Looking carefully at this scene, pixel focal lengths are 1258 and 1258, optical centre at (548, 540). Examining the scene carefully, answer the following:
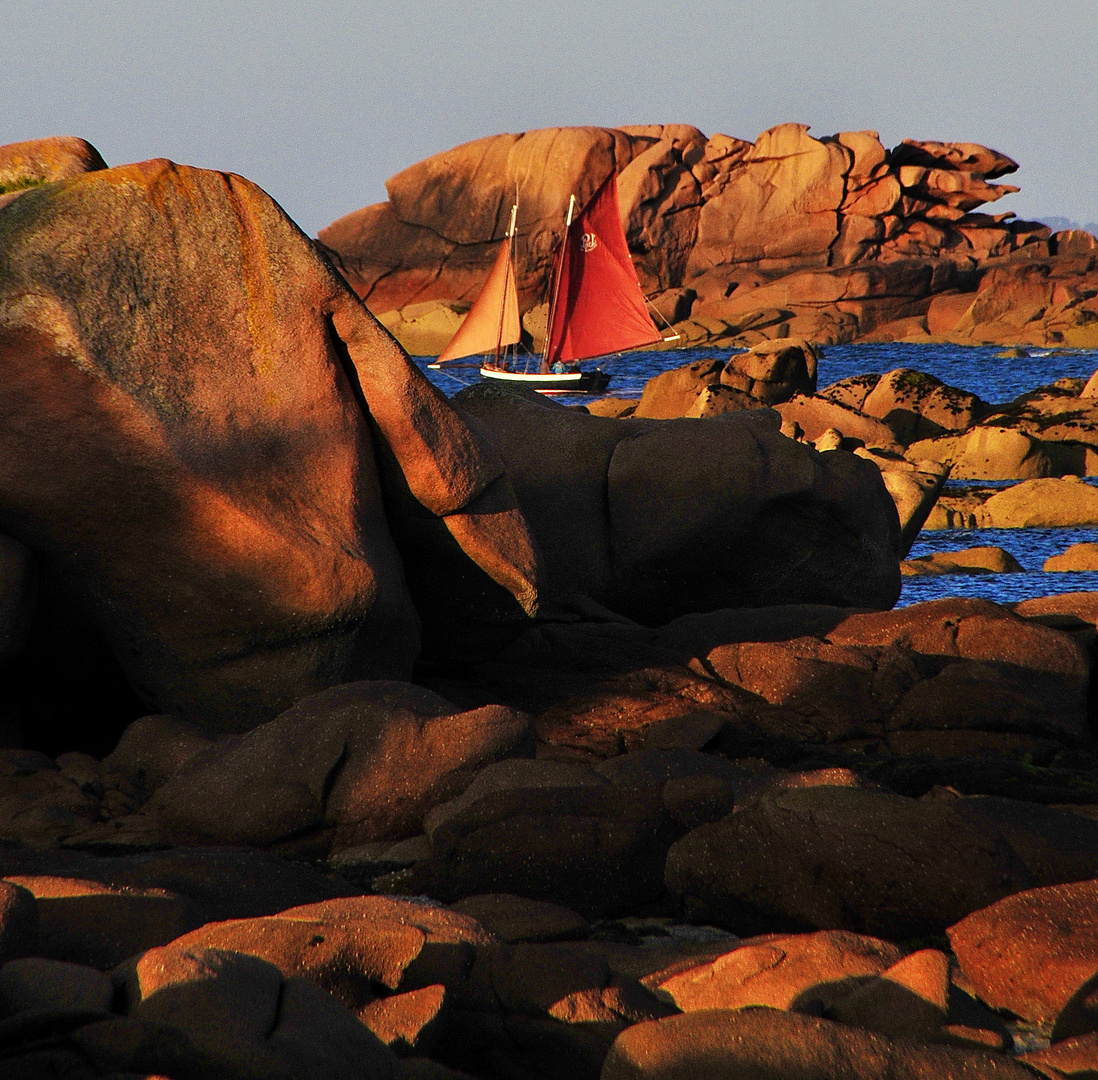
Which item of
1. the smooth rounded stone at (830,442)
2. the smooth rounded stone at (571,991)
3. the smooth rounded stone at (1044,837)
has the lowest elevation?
the smooth rounded stone at (830,442)

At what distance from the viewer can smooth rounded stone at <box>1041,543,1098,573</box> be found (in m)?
17.5

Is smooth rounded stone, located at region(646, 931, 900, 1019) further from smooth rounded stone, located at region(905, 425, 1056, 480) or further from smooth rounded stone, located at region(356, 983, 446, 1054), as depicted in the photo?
smooth rounded stone, located at region(905, 425, 1056, 480)

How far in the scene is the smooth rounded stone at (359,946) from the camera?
3.59m

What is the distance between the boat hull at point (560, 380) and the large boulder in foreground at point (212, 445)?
4191 centimetres

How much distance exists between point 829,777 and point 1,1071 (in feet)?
13.7

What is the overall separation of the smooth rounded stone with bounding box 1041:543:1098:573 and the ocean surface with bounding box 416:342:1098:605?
0.89 feet

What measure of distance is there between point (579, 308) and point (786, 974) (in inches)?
1804

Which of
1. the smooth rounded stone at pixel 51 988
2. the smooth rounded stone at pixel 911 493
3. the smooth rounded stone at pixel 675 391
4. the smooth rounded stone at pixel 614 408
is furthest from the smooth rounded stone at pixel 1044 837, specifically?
the smooth rounded stone at pixel 614 408

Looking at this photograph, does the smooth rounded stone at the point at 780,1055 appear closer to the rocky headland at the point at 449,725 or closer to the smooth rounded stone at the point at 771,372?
the rocky headland at the point at 449,725

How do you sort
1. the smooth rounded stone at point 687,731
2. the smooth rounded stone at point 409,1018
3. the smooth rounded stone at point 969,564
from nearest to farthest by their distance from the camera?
the smooth rounded stone at point 409,1018, the smooth rounded stone at point 687,731, the smooth rounded stone at point 969,564

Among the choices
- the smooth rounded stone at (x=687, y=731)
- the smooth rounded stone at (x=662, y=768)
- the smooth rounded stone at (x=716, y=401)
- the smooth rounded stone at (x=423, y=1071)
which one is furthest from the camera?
the smooth rounded stone at (x=716, y=401)

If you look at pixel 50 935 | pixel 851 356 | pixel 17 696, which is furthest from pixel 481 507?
pixel 851 356

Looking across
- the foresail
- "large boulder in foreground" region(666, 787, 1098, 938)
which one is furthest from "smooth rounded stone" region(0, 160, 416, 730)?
the foresail

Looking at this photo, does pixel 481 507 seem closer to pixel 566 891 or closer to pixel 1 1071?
pixel 566 891
